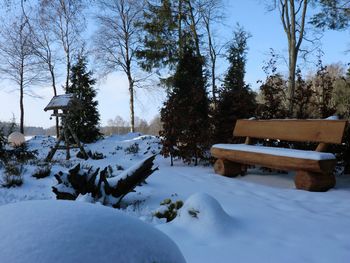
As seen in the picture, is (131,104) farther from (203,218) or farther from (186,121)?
(203,218)

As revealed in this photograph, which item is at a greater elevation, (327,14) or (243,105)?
(327,14)

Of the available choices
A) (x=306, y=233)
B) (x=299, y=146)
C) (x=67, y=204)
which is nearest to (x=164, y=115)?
(x=299, y=146)

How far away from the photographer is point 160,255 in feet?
5.12

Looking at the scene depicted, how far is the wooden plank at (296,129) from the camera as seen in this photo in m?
5.14

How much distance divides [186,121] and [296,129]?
3517 mm

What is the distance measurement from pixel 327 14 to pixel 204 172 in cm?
1070

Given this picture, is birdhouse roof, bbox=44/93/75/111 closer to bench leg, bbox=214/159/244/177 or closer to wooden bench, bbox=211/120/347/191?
wooden bench, bbox=211/120/347/191

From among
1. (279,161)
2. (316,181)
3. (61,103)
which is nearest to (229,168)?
(279,161)

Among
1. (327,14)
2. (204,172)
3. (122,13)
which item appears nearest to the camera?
(204,172)

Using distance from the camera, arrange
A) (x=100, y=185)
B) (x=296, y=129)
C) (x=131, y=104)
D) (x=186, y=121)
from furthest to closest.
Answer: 1. (x=131, y=104)
2. (x=186, y=121)
3. (x=296, y=129)
4. (x=100, y=185)

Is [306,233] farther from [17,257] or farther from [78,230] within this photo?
[17,257]

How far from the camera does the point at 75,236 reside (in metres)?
1.42

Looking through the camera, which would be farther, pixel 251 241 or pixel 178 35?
pixel 178 35

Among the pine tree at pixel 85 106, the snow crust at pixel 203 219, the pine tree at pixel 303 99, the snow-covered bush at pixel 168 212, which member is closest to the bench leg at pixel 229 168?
the pine tree at pixel 303 99
